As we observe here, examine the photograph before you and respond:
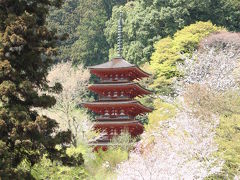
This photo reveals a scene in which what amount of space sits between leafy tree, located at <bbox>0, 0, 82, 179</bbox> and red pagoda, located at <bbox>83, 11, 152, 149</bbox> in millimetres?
16416

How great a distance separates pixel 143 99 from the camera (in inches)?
1571

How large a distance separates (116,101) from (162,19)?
15.5 meters

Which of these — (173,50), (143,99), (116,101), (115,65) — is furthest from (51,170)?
(173,50)

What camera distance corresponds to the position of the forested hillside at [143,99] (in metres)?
13.4

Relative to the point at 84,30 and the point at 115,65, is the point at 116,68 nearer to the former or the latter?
the point at 115,65

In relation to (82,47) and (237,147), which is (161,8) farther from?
(237,147)

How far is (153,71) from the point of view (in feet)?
135

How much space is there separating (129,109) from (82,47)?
2097cm

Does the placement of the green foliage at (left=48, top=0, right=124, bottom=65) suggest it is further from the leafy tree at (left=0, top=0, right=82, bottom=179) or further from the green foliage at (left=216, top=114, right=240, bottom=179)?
the leafy tree at (left=0, top=0, right=82, bottom=179)

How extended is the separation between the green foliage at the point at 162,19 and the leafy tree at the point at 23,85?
31509 mm

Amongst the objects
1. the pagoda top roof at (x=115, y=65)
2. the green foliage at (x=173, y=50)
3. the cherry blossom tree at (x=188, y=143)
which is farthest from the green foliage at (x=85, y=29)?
the cherry blossom tree at (x=188, y=143)

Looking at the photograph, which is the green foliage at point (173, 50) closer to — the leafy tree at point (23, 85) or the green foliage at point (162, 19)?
the green foliage at point (162, 19)

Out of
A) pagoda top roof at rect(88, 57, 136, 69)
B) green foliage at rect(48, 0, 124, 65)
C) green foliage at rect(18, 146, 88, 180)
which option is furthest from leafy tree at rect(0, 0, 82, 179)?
green foliage at rect(48, 0, 124, 65)

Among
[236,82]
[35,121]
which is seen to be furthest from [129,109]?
[35,121]
